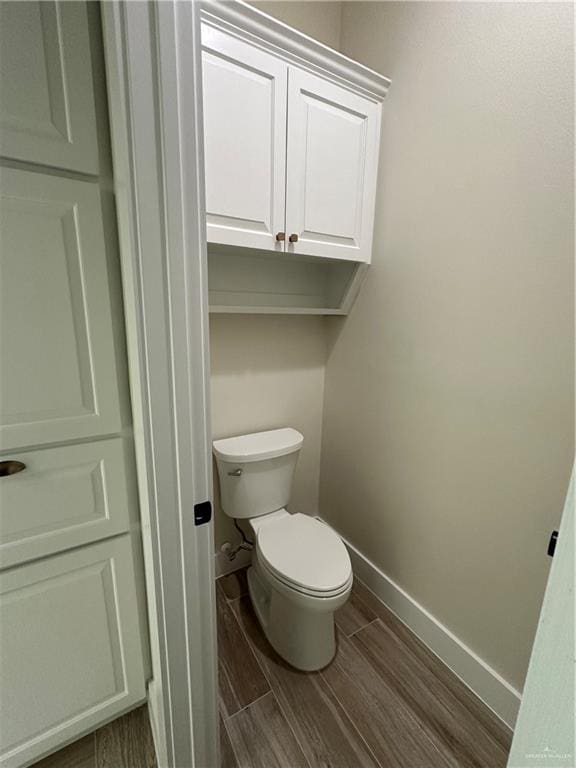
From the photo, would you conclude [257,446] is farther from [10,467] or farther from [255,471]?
[10,467]

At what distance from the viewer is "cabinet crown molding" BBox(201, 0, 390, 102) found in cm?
100

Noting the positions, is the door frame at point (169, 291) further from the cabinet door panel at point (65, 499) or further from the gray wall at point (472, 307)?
the gray wall at point (472, 307)

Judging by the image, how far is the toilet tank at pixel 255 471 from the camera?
147 centimetres

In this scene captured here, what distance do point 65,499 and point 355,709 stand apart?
1.19 meters

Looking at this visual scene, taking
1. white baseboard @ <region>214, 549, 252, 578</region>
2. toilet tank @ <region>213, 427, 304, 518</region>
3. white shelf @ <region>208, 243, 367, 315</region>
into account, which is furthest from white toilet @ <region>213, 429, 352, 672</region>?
white shelf @ <region>208, 243, 367, 315</region>

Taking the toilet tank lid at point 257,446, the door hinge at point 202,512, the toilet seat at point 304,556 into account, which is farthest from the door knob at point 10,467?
the toilet seat at point 304,556

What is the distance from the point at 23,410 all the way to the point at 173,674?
69 cm

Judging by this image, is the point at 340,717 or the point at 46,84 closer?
the point at 46,84

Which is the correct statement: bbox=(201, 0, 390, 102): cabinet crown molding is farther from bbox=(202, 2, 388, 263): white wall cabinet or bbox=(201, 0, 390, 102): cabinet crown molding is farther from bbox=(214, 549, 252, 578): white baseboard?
bbox=(214, 549, 252, 578): white baseboard

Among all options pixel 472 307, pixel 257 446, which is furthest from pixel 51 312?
pixel 472 307

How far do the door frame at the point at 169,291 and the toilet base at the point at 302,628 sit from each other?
48 centimetres

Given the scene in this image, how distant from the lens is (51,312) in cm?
76

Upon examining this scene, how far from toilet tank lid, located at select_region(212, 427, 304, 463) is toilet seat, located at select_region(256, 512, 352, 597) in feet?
1.01

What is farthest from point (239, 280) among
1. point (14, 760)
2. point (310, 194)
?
point (14, 760)
